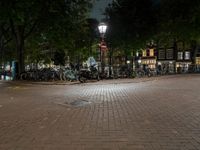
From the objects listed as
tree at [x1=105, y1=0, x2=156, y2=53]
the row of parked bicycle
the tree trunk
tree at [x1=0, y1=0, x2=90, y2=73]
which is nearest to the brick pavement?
the row of parked bicycle

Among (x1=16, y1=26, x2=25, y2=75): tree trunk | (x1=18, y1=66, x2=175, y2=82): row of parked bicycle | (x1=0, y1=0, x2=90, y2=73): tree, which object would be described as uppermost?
(x1=0, y1=0, x2=90, y2=73): tree

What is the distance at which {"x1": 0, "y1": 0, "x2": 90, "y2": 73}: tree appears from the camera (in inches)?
949

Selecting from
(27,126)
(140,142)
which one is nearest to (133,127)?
(140,142)

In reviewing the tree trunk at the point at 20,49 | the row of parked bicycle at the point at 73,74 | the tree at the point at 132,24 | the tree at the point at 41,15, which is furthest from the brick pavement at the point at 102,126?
the tree at the point at 132,24

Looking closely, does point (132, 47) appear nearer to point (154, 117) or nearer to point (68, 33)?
point (68, 33)

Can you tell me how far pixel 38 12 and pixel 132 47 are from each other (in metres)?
14.2

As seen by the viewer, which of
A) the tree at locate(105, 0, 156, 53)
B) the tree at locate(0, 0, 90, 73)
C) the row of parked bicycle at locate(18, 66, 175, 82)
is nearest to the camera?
the row of parked bicycle at locate(18, 66, 175, 82)

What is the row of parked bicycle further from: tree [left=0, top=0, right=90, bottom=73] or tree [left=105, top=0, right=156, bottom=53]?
tree [left=105, top=0, right=156, bottom=53]

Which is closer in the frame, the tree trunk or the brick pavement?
the brick pavement

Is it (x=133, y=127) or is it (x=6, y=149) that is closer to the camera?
(x=6, y=149)

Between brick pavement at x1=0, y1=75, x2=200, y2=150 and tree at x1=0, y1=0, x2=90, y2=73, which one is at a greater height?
tree at x1=0, y1=0, x2=90, y2=73

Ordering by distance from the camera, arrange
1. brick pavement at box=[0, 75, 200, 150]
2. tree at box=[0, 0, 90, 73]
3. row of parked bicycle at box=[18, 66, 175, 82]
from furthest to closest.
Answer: tree at box=[0, 0, 90, 73], row of parked bicycle at box=[18, 66, 175, 82], brick pavement at box=[0, 75, 200, 150]

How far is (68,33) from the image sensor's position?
2911 centimetres

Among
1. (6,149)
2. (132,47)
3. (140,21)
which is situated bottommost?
(6,149)
